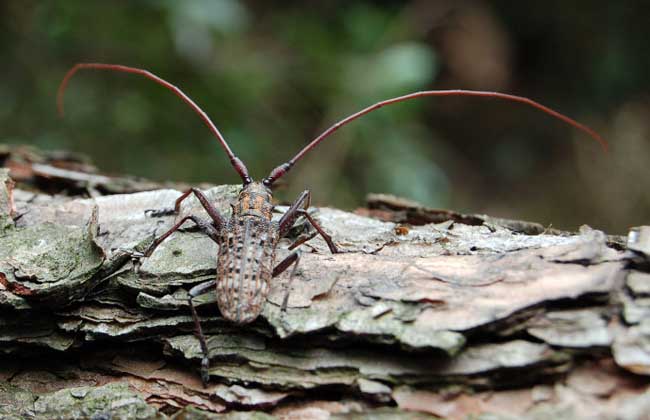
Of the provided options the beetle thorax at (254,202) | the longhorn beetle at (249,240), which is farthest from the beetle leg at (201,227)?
the beetle thorax at (254,202)

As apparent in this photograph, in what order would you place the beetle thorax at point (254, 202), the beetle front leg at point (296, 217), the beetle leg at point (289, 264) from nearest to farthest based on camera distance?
the beetle leg at point (289, 264) < the beetle front leg at point (296, 217) < the beetle thorax at point (254, 202)

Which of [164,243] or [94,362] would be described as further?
[164,243]

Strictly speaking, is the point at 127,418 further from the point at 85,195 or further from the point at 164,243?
the point at 85,195

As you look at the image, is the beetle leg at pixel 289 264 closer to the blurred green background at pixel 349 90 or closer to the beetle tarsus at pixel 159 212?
the beetle tarsus at pixel 159 212

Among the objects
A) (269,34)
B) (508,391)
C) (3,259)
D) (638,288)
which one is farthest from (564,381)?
(269,34)

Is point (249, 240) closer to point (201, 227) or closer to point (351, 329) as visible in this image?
point (201, 227)

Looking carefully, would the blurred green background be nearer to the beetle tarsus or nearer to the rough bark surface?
the beetle tarsus
